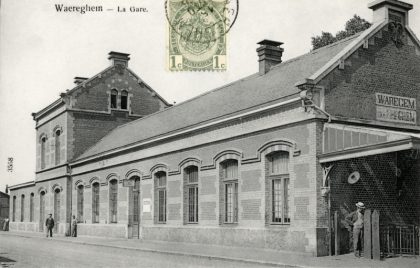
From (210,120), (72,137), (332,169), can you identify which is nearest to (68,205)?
(72,137)

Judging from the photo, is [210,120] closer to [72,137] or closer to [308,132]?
[308,132]

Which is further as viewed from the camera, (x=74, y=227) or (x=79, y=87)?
(x=79, y=87)

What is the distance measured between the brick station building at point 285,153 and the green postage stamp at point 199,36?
77.3 inches

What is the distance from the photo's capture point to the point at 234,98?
22.1 meters

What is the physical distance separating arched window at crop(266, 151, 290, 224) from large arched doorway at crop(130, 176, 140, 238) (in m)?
9.99

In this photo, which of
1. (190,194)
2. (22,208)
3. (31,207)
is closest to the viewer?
(190,194)

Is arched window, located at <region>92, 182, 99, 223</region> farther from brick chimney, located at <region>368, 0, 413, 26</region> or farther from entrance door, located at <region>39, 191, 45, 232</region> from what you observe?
brick chimney, located at <region>368, 0, 413, 26</region>

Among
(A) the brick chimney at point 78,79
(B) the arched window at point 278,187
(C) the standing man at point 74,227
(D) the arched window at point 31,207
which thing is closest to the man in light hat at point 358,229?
(B) the arched window at point 278,187

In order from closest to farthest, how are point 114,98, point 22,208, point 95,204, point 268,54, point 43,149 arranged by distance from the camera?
point 268,54
point 95,204
point 114,98
point 43,149
point 22,208

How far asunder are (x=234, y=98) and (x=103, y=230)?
445 inches

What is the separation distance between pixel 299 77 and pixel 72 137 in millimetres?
19323

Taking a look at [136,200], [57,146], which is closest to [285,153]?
[136,200]

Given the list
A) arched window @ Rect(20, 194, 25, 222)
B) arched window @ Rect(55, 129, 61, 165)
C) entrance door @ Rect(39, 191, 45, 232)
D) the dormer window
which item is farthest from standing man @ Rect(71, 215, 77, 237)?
arched window @ Rect(20, 194, 25, 222)

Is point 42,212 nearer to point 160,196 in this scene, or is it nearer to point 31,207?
point 31,207
